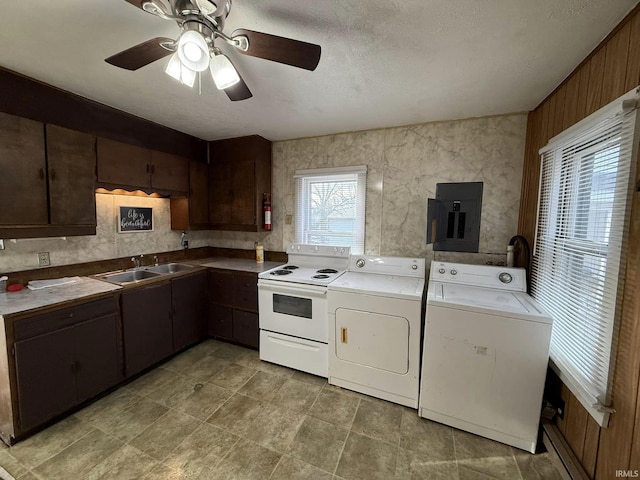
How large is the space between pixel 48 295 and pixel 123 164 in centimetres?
121

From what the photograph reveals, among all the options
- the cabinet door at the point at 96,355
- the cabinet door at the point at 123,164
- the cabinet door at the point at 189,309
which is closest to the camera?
the cabinet door at the point at 96,355

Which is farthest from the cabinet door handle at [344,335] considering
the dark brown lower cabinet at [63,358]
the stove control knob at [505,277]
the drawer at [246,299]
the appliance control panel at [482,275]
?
the dark brown lower cabinet at [63,358]

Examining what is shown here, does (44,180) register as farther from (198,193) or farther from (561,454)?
(561,454)

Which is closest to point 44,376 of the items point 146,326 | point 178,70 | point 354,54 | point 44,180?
point 146,326

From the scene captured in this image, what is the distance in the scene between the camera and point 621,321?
3.88ft

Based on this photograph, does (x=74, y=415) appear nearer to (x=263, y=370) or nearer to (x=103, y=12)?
(x=263, y=370)

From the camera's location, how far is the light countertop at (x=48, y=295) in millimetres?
1623

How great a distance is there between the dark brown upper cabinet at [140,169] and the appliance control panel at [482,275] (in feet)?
9.20

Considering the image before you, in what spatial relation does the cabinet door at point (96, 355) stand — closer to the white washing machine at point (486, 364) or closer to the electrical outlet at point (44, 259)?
the electrical outlet at point (44, 259)

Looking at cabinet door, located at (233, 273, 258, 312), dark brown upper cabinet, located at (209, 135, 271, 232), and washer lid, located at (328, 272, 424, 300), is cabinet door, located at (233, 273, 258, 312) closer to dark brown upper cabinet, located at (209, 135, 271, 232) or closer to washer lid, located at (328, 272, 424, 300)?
dark brown upper cabinet, located at (209, 135, 271, 232)

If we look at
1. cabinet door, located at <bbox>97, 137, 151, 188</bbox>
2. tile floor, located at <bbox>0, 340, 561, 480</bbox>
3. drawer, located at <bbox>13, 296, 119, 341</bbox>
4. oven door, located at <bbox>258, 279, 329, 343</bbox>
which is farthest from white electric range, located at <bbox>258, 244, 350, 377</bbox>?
cabinet door, located at <bbox>97, 137, 151, 188</bbox>

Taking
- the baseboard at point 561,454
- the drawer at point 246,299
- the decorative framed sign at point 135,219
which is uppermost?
the decorative framed sign at point 135,219

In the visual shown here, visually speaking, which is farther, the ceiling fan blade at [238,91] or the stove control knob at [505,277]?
the stove control knob at [505,277]

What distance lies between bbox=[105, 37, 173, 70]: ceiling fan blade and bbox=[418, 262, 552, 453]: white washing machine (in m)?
2.09
